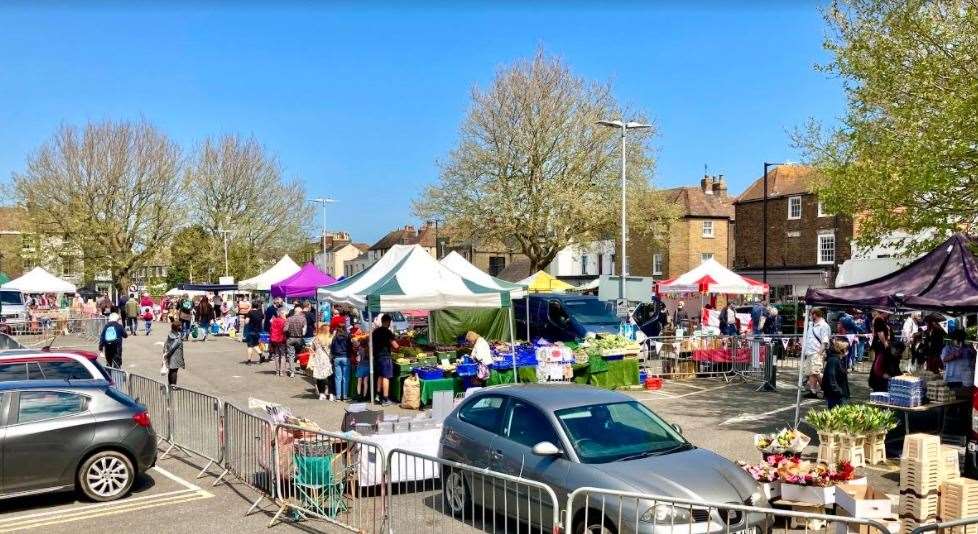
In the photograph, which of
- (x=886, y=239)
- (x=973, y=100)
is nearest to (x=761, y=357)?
(x=886, y=239)

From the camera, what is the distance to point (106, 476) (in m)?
8.33

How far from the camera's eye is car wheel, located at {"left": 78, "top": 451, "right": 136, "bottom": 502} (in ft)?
26.9

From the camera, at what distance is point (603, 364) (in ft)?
54.3

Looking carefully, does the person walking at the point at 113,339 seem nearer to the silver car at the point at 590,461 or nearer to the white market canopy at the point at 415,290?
the white market canopy at the point at 415,290

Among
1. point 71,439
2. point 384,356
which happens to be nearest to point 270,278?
point 384,356

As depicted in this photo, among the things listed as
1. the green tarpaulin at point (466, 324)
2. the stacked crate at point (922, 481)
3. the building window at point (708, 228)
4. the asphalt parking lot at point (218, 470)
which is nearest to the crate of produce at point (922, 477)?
the stacked crate at point (922, 481)

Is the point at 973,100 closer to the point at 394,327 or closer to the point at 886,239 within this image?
the point at 886,239

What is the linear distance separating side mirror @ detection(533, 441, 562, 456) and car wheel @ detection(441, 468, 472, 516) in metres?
0.81

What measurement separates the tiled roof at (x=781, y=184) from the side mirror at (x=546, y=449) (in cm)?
3868

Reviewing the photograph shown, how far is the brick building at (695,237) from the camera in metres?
49.5

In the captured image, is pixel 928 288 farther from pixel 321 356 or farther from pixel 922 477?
pixel 321 356

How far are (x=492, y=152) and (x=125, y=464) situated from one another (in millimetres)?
27839

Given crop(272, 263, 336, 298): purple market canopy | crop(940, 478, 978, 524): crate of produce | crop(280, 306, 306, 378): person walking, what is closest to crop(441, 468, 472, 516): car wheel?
crop(940, 478, 978, 524): crate of produce

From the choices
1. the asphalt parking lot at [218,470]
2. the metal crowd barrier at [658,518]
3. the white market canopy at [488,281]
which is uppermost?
the white market canopy at [488,281]
